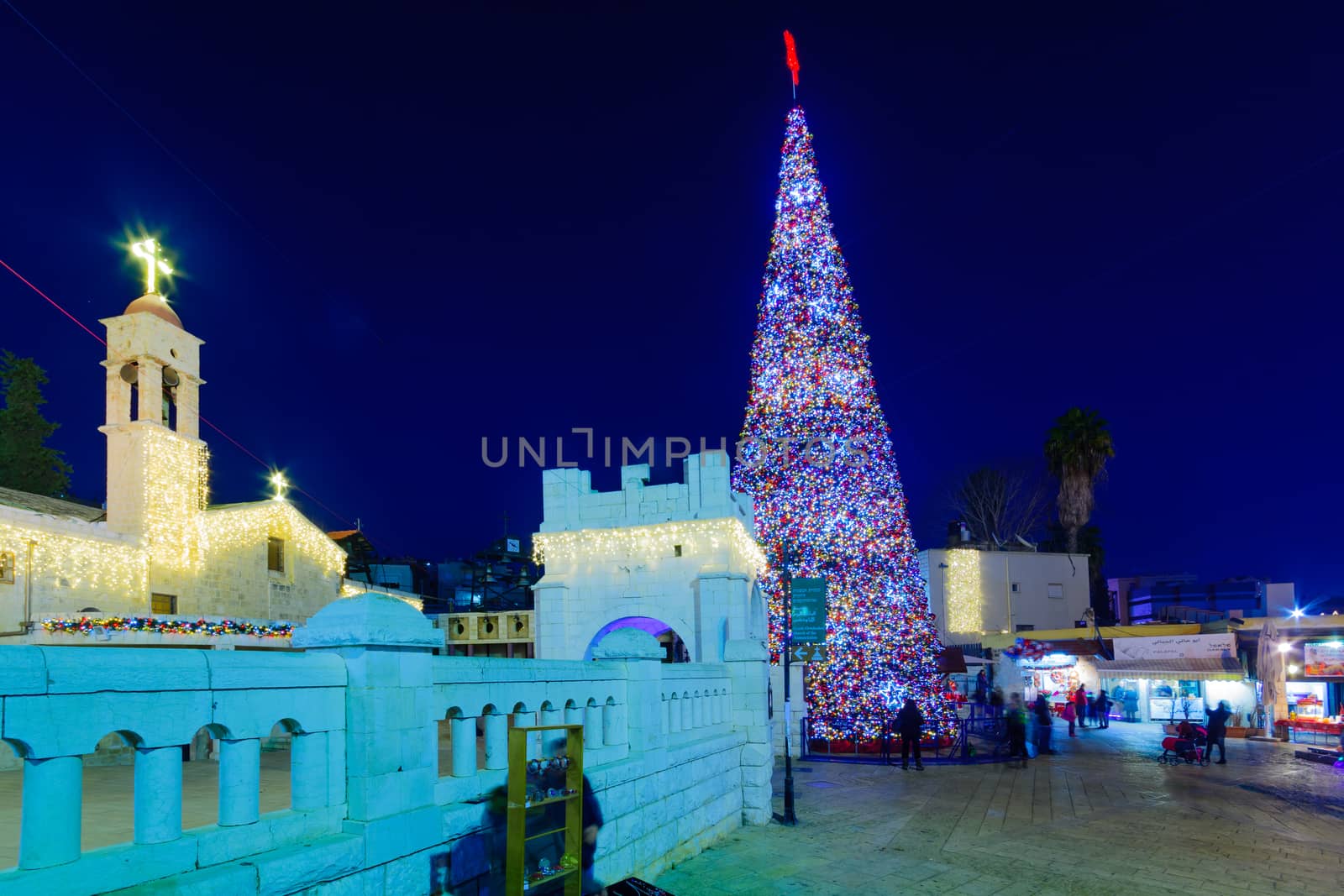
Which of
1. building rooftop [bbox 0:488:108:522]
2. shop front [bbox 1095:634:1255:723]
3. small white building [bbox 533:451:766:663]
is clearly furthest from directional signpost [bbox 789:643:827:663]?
shop front [bbox 1095:634:1255:723]

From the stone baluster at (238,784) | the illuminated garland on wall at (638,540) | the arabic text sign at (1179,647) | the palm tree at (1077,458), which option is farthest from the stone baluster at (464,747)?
the palm tree at (1077,458)

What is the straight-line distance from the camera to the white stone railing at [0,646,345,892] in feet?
12.3

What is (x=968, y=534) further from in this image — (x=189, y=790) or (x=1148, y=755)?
(x=189, y=790)

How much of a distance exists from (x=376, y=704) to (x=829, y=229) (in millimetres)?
20812

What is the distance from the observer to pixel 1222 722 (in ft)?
65.6

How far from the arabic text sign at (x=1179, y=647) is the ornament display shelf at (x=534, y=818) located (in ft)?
89.1

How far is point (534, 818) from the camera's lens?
23.4 ft

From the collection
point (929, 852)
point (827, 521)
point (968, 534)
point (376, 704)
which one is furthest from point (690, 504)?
point (968, 534)

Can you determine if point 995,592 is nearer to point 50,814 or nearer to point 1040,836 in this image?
point 1040,836

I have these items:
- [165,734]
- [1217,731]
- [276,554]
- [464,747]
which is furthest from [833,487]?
[165,734]

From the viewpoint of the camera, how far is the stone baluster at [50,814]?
371cm

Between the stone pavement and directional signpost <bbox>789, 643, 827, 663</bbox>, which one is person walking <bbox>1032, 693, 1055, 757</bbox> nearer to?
the stone pavement

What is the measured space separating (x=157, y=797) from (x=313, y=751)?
1.08 metres

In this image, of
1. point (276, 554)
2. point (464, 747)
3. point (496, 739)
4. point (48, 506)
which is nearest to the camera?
point (464, 747)
